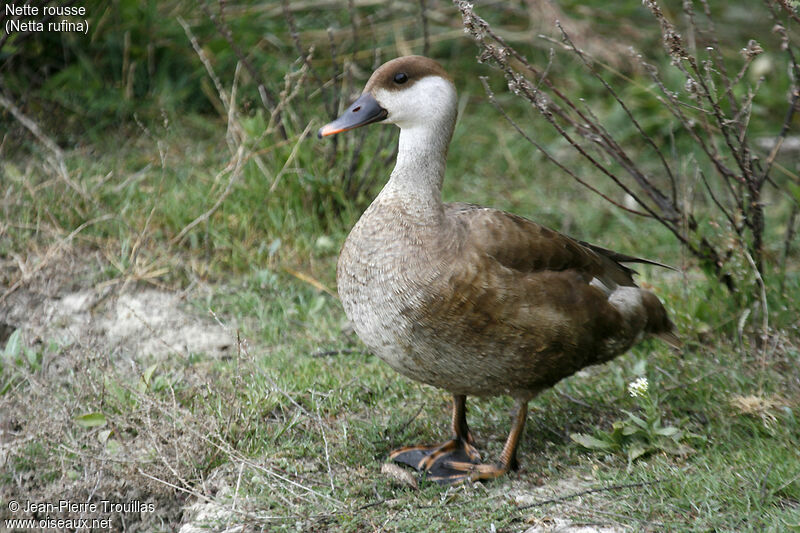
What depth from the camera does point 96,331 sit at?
13.1 feet

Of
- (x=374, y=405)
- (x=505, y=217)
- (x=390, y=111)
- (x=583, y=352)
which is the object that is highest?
(x=390, y=111)

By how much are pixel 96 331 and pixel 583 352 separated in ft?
7.16

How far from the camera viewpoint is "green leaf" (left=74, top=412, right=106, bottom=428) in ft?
10.7

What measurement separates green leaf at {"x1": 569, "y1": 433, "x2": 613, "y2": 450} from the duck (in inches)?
8.0

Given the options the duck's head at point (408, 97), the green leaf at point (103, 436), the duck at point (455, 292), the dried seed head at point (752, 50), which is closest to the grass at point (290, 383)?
the green leaf at point (103, 436)

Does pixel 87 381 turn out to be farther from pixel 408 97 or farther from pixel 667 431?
pixel 667 431

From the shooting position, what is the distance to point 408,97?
10.2ft

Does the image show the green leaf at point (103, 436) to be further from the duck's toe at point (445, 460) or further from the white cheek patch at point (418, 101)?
the white cheek patch at point (418, 101)

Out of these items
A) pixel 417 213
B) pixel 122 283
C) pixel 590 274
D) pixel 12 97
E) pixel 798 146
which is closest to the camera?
pixel 417 213

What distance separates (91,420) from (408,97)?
1639 millimetres

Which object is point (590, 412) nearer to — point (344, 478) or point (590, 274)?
point (590, 274)

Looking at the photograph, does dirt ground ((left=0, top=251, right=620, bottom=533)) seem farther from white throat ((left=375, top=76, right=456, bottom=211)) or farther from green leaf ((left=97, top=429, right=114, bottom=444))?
white throat ((left=375, top=76, right=456, bottom=211))

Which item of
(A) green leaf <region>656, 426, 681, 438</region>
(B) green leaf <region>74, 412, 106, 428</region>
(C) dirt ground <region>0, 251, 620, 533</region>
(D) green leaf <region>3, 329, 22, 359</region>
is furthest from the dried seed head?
(D) green leaf <region>3, 329, 22, 359</region>

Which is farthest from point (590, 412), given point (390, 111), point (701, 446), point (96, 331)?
point (96, 331)
